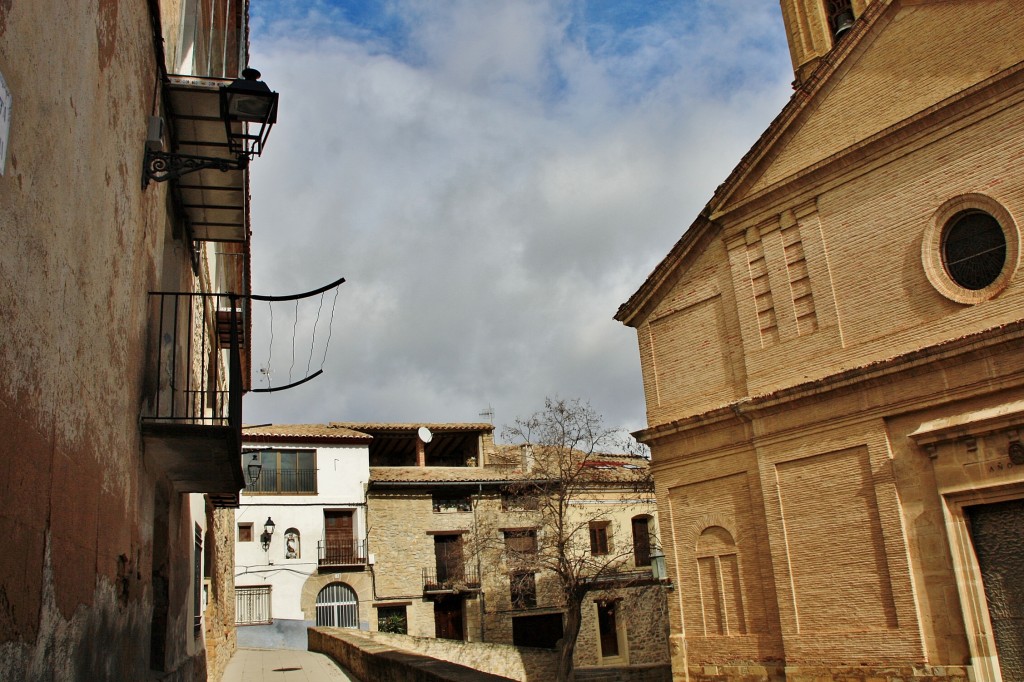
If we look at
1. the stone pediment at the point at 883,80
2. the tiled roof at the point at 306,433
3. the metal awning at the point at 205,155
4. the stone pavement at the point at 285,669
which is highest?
the stone pediment at the point at 883,80

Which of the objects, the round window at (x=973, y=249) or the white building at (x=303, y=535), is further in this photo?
the white building at (x=303, y=535)

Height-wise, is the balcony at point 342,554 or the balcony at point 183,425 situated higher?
the balcony at point 183,425

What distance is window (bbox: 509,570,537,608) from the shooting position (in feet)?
107

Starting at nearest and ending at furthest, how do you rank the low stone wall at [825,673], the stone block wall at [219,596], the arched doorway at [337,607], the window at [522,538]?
1. the low stone wall at [825,673]
2. the stone block wall at [219,596]
3. the arched doorway at [337,607]
4. the window at [522,538]

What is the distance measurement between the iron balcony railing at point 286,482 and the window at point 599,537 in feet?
36.9

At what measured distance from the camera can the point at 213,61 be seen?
1178 cm

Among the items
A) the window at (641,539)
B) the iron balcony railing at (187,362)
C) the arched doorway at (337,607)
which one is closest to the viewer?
the iron balcony railing at (187,362)

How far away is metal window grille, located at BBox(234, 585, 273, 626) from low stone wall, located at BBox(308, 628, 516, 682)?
11977mm

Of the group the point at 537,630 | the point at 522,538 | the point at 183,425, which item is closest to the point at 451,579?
the point at 522,538

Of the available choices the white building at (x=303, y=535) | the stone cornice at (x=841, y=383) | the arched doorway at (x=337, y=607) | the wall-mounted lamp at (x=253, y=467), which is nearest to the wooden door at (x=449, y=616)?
the white building at (x=303, y=535)

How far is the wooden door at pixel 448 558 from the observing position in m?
33.1

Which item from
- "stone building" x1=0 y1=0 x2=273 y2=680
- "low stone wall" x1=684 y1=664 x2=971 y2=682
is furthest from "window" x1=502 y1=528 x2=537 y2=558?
"stone building" x1=0 y1=0 x2=273 y2=680

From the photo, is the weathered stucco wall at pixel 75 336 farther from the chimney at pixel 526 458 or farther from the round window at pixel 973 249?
the chimney at pixel 526 458

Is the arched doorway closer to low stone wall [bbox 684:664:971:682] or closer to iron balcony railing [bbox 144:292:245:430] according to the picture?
low stone wall [bbox 684:664:971:682]
